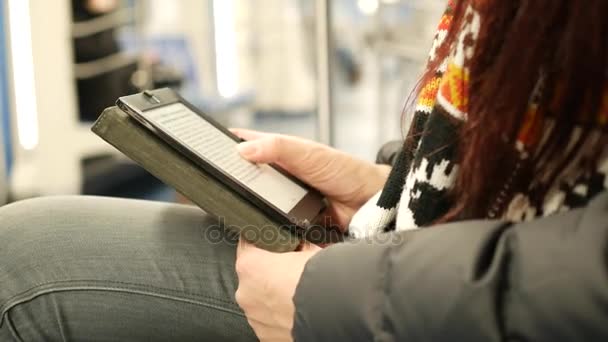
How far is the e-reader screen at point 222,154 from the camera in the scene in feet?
1.99

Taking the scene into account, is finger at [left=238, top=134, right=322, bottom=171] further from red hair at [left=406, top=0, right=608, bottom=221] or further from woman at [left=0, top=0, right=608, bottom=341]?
red hair at [left=406, top=0, right=608, bottom=221]

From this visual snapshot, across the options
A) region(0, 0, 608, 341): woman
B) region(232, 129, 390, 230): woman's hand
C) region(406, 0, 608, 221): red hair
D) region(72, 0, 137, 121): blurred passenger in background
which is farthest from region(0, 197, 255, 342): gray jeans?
region(72, 0, 137, 121): blurred passenger in background

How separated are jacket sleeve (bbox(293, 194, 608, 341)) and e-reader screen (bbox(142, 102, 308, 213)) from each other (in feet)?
0.53

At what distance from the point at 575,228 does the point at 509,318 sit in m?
0.07

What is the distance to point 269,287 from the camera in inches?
21.4

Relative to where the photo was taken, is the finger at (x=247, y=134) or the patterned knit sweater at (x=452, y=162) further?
the finger at (x=247, y=134)

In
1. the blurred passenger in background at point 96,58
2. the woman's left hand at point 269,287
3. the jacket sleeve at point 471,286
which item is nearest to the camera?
the jacket sleeve at point 471,286

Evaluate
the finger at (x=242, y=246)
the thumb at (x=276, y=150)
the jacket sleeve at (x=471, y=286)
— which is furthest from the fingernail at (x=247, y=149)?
the jacket sleeve at (x=471, y=286)

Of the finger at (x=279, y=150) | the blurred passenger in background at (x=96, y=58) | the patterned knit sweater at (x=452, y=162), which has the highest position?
the patterned knit sweater at (x=452, y=162)

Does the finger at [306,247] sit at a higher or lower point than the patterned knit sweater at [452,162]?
lower

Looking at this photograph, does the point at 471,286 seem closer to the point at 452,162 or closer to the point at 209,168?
the point at 452,162

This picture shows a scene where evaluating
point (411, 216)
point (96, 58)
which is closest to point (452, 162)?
point (411, 216)

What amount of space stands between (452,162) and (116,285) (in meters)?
0.32

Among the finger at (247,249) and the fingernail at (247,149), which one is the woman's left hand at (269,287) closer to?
the finger at (247,249)
